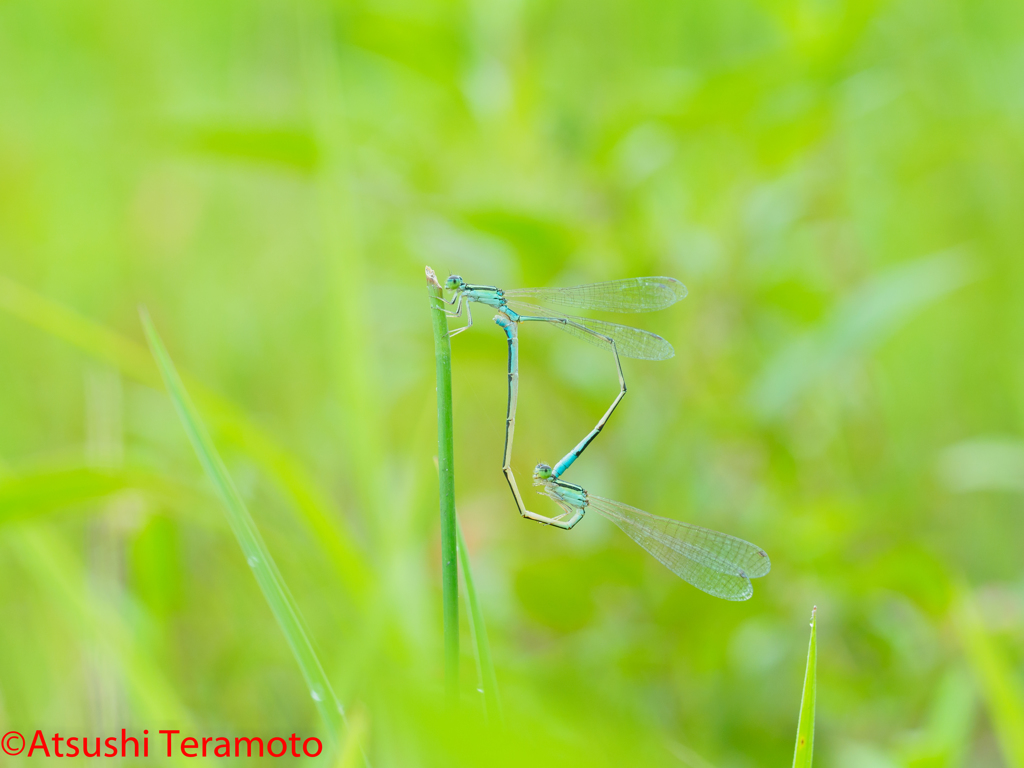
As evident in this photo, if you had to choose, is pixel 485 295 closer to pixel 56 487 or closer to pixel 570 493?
pixel 570 493

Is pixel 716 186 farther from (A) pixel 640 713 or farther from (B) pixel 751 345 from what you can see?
(A) pixel 640 713

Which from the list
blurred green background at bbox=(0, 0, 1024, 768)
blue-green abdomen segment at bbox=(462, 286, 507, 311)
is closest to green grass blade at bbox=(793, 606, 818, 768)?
blurred green background at bbox=(0, 0, 1024, 768)

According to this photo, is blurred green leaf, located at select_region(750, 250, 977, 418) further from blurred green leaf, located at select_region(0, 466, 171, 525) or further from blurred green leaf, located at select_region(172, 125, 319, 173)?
blurred green leaf, located at select_region(0, 466, 171, 525)

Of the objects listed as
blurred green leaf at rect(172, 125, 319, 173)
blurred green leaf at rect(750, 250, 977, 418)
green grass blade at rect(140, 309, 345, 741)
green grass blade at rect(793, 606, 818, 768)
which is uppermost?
blurred green leaf at rect(172, 125, 319, 173)

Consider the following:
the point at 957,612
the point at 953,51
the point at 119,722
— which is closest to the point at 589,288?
the point at 957,612

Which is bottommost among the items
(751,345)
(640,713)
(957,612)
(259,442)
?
(640,713)

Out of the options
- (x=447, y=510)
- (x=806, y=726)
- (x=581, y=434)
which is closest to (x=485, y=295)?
(x=581, y=434)

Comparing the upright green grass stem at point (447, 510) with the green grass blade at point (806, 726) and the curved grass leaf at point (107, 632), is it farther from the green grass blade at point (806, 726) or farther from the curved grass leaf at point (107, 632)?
the curved grass leaf at point (107, 632)
